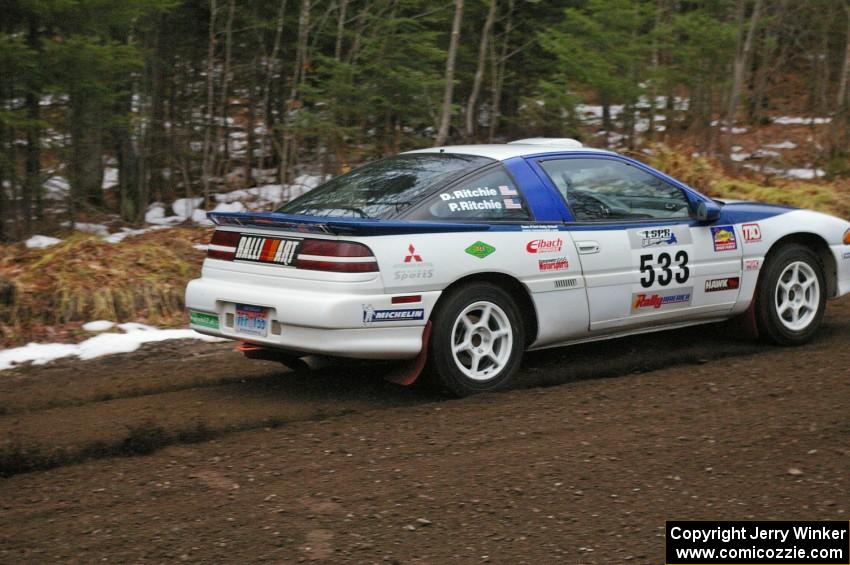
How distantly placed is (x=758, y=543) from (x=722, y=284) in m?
3.42

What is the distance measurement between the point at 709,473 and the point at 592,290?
6.75 ft

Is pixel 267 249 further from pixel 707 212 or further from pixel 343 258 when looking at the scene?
pixel 707 212

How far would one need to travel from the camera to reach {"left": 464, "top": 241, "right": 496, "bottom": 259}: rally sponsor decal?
5766mm

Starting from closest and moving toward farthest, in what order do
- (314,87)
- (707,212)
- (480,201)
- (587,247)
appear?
1. (480,201)
2. (587,247)
3. (707,212)
4. (314,87)

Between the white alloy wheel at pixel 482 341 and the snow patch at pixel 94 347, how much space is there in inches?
110

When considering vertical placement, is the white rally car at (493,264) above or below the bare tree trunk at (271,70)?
below

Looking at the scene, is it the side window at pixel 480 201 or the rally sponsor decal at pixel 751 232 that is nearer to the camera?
the side window at pixel 480 201

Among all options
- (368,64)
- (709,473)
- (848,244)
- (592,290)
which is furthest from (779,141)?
(709,473)

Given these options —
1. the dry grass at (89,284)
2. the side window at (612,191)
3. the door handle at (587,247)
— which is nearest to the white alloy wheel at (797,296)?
the side window at (612,191)

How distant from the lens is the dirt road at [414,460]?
3791 millimetres

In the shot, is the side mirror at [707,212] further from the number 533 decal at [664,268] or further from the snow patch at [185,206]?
the snow patch at [185,206]

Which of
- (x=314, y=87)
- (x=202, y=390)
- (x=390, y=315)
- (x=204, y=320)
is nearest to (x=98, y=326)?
(x=202, y=390)

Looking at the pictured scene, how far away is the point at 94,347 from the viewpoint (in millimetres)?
7664

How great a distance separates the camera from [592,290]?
20.6ft
